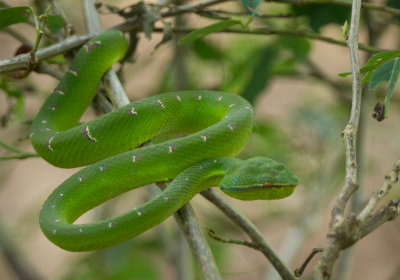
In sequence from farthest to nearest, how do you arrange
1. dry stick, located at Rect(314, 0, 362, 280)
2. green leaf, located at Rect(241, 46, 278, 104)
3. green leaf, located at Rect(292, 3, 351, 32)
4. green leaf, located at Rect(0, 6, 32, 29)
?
1. green leaf, located at Rect(241, 46, 278, 104)
2. green leaf, located at Rect(292, 3, 351, 32)
3. green leaf, located at Rect(0, 6, 32, 29)
4. dry stick, located at Rect(314, 0, 362, 280)

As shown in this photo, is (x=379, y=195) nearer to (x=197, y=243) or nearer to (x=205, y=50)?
(x=197, y=243)

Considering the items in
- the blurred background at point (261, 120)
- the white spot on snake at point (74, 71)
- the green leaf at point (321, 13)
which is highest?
the green leaf at point (321, 13)

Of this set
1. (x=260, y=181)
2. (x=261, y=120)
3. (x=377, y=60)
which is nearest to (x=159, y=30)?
(x=260, y=181)

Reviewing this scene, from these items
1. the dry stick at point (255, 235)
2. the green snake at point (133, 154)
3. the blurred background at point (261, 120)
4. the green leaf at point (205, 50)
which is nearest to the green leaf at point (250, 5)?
the blurred background at point (261, 120)

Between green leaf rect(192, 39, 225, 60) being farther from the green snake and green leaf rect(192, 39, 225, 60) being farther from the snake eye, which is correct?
the snake eye

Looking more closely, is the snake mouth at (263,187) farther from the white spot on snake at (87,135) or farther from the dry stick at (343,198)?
the white spot on snake at (87,135)

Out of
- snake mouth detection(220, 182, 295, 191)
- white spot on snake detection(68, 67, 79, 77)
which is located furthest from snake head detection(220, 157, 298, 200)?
white spot on snake detection(68, 67, 79, 77)
